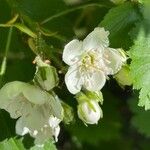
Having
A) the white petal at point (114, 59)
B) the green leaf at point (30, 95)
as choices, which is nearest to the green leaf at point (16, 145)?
the green leaf at point (30, 95)

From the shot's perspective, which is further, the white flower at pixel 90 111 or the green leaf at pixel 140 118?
the green leaf at pixel 140 118

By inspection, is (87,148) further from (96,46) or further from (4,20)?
(96,46)

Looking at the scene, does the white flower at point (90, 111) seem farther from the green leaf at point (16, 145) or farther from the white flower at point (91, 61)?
the green leaf at point (16, 145)

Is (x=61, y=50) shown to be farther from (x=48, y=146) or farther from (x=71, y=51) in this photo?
(x=48, y=146)

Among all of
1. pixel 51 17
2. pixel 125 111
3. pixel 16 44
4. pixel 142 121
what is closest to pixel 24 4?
pixel 51 17

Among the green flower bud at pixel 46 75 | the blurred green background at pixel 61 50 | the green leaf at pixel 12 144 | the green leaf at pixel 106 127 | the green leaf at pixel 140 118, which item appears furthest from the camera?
the green leaf at pixel 106 127
